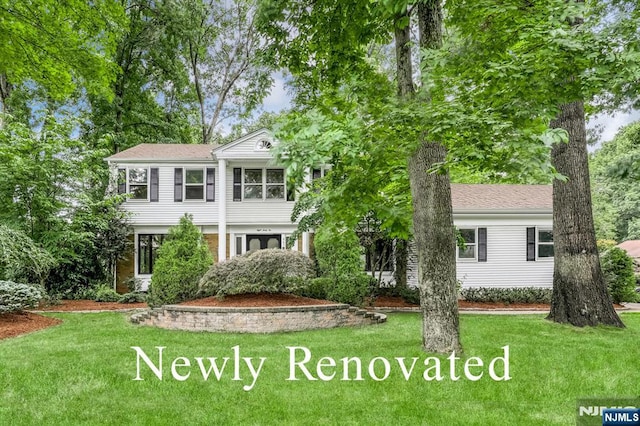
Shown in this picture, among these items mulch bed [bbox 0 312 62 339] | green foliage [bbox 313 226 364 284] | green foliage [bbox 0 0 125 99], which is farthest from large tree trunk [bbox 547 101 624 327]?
mulch bed [bbox 0 312 62 339]

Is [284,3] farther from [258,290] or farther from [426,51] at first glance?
[258,290]

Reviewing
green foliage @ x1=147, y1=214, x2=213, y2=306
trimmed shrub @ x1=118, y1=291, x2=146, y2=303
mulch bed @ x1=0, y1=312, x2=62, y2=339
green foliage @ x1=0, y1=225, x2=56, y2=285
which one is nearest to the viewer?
mulch bed @ x1=0, y1=312, x2=62, y2=339

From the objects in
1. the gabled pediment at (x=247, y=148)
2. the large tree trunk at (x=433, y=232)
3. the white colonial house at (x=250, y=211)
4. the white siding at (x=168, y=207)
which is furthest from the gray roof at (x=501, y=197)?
the large tree trunk at (x=433, y=232)

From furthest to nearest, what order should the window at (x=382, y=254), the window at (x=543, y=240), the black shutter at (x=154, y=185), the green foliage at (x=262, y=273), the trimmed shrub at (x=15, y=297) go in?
1. the black shutter at (x=154, y=185)
2. the window at (x=543, y=240)
3. the window at (x=382, y=254)
4. the green foliage at (x=262, y=273)
5. the trimmed shrub at (x=15, y=297)

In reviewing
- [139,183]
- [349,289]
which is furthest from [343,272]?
[139,183]

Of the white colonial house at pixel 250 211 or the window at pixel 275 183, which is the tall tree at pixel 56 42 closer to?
the white colonial house at pixel 250 211

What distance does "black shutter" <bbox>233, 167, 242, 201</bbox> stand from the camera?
17.6 m

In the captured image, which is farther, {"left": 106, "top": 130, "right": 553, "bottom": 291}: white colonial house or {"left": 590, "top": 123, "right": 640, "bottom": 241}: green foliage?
{"left": 590, "top": 123, "right": 640, "bottom": 241}: green foliage

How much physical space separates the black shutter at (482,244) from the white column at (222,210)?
9359 millimetres

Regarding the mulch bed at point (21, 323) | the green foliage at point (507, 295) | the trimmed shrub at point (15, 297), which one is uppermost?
the trimmed shrub at point (15, 297)

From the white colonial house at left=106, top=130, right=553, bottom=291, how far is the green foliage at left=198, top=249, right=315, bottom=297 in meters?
6.02

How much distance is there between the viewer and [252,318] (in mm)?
9555

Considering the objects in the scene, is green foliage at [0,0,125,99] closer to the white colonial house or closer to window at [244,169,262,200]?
the white colonial house

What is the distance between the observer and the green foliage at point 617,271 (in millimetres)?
14898
